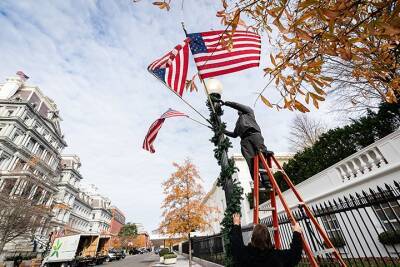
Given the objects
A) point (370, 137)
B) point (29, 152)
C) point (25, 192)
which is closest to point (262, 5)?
point (370, 137)

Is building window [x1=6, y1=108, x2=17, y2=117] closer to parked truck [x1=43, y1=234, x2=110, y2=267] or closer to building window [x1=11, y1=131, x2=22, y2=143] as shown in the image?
building window [x1=11, y1=131, x2=22, y2=143]

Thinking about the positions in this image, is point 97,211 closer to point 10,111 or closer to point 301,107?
point 10,111

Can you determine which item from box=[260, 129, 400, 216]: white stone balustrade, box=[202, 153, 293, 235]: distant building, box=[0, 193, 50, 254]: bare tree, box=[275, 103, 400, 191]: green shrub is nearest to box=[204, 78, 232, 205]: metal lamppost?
box=[260, 129, 400, 216]: white stone balustrade

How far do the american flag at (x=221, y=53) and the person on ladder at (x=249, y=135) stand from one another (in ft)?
2.81

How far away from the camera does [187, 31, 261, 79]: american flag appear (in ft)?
15.4

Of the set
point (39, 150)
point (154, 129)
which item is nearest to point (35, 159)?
point (39, 150)

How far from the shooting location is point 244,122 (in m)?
4.07

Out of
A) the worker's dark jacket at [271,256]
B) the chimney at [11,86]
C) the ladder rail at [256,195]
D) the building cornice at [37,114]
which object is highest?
the chimney at [11,86]

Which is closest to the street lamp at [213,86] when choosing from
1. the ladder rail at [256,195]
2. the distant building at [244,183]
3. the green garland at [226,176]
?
the green garland at [226,176]

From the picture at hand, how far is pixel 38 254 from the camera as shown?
31109mm

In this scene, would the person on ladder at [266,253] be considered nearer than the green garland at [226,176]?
Yes

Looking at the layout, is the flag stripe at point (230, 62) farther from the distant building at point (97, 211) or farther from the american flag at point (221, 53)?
the distant building at point (97, 211)

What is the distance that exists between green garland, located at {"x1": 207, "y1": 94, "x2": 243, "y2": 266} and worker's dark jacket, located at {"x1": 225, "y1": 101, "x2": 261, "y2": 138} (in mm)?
243

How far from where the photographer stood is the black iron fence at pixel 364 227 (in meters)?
3.44
